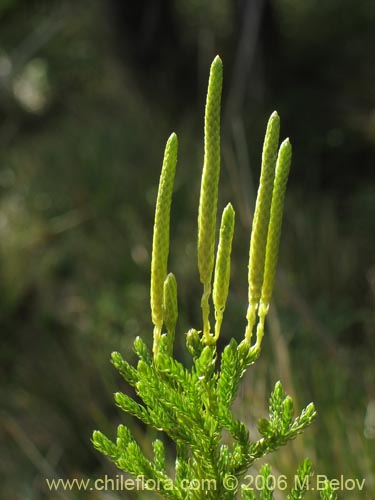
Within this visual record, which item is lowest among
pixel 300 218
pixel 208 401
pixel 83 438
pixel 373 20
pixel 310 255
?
pixel 208 401

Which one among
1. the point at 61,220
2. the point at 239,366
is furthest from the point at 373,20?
the point at 239,366

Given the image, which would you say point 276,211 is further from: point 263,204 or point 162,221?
point 162,221

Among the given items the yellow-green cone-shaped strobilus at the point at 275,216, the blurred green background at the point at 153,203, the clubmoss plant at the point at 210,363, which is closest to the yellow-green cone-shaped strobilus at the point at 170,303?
the clubmoss plant at the point at 210,363

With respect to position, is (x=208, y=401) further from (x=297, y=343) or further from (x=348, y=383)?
(x=297, y=343)

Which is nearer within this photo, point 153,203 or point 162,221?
point 162,221
